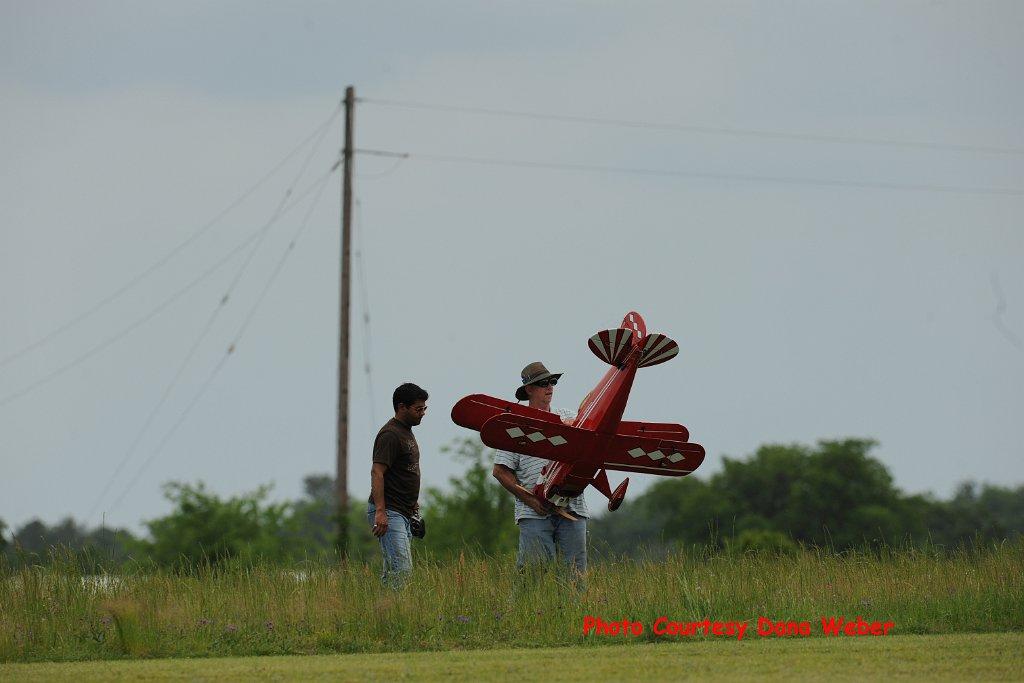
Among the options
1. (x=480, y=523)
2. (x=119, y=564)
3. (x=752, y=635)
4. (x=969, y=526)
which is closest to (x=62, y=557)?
(x=119, y=564)

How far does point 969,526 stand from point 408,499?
6608 cm

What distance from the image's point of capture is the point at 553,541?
9859 millimetres

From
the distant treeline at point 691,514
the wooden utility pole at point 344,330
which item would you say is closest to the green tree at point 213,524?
the distant treeline at point 691,514

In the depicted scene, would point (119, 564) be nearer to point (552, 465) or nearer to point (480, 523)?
point (552, 465)

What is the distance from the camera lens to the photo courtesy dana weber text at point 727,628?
8.65 metres

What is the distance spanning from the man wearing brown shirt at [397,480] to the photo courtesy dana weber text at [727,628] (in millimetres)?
1733

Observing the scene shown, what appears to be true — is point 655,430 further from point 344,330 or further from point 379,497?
point 344,330

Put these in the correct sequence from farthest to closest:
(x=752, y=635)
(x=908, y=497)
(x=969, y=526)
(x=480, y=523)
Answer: (x=908, y=497), (x=969, y=526), (x=480, y=523), (x=752, y=635)

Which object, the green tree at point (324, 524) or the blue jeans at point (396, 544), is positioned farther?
the green tree at point (324, 524)

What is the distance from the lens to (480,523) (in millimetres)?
36125

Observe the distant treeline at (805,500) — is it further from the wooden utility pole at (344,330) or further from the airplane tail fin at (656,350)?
the airplane tail fin at (656,350)

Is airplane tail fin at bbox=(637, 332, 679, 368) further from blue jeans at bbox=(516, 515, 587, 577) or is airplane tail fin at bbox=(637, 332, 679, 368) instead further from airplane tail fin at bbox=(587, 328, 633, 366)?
blue jeans at bbox=(516, 515, 587, 577)

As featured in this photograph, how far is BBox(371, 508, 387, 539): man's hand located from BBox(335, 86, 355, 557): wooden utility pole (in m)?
13.6

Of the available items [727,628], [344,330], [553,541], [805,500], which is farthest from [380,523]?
[805,500]
